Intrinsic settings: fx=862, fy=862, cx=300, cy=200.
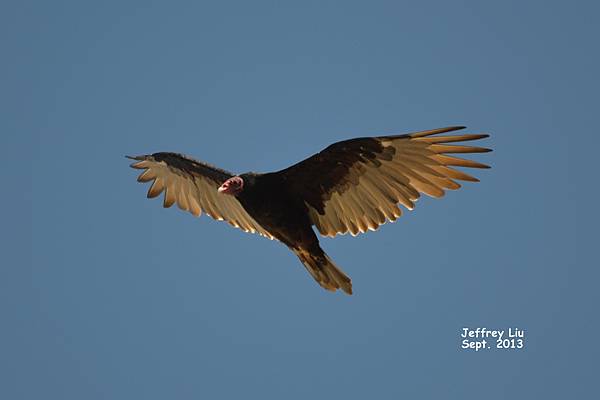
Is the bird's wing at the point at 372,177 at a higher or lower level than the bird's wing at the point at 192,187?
lower

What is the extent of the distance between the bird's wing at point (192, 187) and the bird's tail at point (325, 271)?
914mm

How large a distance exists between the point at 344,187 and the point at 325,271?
2.48ft

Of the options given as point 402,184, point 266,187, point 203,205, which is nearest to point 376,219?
point 402,184

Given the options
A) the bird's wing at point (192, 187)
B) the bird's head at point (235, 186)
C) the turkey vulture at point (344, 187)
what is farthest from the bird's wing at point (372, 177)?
the bird's wing at point (192, 187)

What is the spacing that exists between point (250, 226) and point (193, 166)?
83 cm

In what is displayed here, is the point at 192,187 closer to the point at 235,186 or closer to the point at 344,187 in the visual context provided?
the point at 235,186

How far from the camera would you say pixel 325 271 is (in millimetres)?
7531

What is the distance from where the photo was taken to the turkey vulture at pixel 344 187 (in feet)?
23.3

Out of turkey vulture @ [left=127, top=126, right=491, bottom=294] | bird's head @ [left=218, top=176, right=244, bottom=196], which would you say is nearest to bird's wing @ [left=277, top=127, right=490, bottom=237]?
turkey vulture @ [left=127, top=126, right=491, bottom=294]

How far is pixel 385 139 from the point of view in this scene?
7078mm

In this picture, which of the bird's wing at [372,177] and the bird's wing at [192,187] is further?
the bird's wing at [192,187]

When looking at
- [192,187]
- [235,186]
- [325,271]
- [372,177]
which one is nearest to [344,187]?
[372,177]

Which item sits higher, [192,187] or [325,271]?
[192,187]

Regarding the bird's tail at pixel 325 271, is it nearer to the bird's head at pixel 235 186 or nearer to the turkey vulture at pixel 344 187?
the turkey vulture at pixel 344 187
